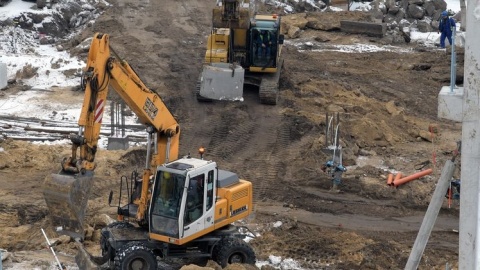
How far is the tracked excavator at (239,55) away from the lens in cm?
2464

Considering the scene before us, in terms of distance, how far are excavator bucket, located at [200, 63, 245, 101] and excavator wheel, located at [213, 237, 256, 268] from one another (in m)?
10.3

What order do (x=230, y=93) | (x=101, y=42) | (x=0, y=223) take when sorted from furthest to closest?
1. (x=230, y=93)
2. (x=0, y=223)
3. (x=101, y=42)

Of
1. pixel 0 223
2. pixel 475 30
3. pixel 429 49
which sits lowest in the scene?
pixel 0 223

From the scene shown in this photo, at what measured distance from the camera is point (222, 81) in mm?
24641

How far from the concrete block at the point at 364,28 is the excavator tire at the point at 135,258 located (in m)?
21.1

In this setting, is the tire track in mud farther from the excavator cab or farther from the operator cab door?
the excavator cab

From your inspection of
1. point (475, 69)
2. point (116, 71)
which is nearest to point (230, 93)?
point (116, 71)

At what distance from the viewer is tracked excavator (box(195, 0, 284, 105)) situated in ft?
80.8

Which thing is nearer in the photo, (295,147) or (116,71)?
(116,71)

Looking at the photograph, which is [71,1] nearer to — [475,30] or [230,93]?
[230,93]

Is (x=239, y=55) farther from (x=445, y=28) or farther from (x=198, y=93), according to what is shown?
(x=445, y=28)

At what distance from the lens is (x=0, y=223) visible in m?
17.2

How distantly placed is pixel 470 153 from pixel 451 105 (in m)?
0.60

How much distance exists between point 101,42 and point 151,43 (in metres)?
17.1
